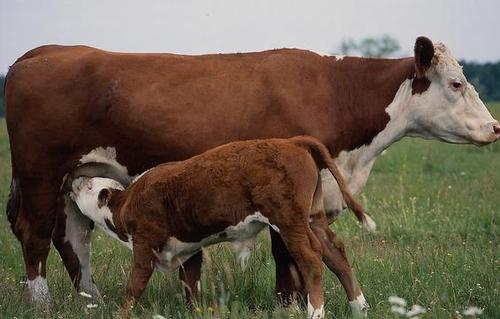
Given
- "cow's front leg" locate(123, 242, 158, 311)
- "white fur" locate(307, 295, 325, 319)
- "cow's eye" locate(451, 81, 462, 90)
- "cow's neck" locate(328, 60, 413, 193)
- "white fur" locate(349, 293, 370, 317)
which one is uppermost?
"cow's eye" locate(451, 81, 462, 90)

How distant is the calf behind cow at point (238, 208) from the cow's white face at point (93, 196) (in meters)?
0.35

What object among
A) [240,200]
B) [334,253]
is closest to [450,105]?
[334,253]

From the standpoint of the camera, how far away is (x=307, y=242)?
6340 millimetres

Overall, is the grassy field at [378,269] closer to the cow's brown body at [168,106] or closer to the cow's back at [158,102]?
the cow's brown body at [168,106]

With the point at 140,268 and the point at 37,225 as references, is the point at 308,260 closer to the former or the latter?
the point at 140,268

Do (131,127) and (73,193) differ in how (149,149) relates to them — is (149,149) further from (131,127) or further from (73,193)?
(73,193)

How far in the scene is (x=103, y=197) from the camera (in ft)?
24.3

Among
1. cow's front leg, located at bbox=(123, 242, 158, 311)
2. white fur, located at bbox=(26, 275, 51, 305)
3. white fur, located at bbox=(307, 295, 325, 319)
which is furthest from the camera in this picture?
white fur, located at bbox=(26, 275, 51, 305)

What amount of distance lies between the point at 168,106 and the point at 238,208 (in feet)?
4.25

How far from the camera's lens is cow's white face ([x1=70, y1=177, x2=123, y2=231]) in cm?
745

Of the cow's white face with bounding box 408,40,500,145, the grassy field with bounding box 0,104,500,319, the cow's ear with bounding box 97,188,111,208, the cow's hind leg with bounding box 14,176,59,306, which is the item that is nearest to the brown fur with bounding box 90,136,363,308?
the grassy field with bounding box 0,104,500,319

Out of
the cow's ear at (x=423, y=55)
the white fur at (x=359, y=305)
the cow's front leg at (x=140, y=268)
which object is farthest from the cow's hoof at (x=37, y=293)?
the cow's ear at (x=423, y=55)

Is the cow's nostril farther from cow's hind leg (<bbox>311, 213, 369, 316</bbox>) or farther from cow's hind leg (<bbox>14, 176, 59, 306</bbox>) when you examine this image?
cow's hind leg (<bbox>14, 176, 59, 306</bbox>)

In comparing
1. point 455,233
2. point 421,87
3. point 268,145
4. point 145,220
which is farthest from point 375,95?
point 455,233
